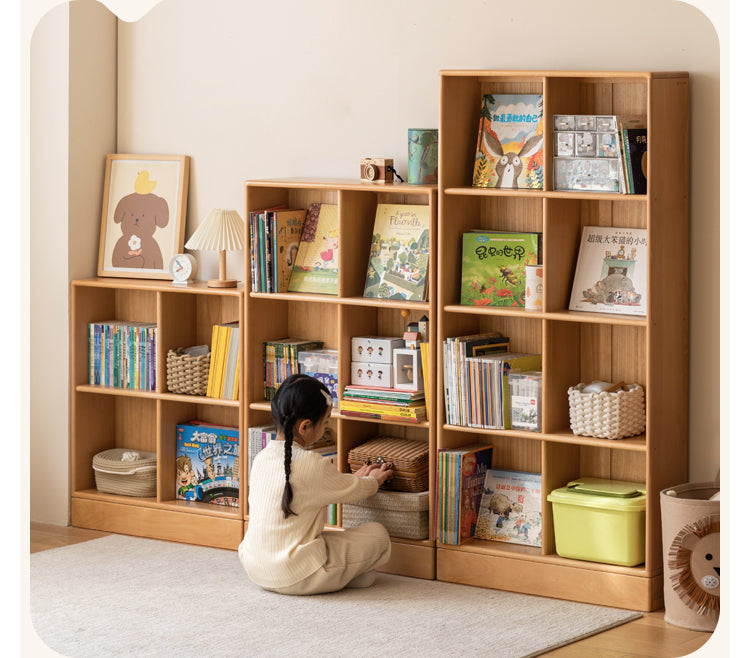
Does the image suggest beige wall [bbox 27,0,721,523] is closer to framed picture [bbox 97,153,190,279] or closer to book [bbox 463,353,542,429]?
framed picture [bbox 97,153,190,279]

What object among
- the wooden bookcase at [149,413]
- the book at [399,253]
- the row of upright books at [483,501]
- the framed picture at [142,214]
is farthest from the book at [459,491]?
the framed picture at [142,214]

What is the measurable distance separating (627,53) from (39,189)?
2535 millimetres

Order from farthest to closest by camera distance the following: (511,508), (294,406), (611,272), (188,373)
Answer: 1. (188,373)
2. (511,508)
3. (294,406)
4. (611,272)

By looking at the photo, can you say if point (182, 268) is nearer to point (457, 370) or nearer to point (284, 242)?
point (284, 242)

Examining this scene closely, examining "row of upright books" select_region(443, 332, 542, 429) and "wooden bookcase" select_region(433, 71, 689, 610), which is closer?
"wooden bookcase" select_region(433, 71, 689, 610)

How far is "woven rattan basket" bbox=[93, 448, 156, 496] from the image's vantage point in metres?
5.22

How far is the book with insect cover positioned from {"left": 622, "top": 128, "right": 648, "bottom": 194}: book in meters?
0.43

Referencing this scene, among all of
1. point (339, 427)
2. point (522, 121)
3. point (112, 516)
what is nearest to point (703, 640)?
point (339, 427)

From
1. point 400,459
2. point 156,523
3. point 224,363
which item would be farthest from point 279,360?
point 156,523

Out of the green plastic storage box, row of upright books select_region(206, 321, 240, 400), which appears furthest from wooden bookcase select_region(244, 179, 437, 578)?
the green plastic storage box

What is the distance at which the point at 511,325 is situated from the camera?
4.59m

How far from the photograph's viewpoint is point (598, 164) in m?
4.16

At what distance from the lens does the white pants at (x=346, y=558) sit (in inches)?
169

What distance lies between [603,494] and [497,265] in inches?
34.8
